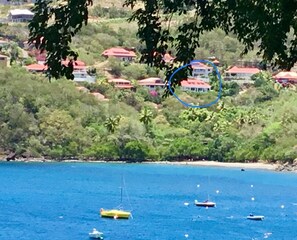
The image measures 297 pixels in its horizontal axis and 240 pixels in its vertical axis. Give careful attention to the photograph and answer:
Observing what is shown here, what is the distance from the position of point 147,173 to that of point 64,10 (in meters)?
64.2

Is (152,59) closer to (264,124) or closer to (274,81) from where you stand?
(264,124)

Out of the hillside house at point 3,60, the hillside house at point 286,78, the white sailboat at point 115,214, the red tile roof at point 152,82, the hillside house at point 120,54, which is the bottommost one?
the red tile roof at point 152,82

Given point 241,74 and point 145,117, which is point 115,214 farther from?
point 241,74

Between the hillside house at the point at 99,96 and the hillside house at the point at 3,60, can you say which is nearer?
the hillside house at the point at 99,96

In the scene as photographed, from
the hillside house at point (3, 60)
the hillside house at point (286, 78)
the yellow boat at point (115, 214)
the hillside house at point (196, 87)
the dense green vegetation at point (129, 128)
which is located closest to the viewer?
the yellow boat at point (115, 214)

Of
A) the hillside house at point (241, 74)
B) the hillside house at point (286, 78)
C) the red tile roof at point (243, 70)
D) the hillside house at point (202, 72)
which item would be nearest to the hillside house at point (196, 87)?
the hillside house at point (202, 72)

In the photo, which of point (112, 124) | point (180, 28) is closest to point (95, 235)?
point (180, 28)

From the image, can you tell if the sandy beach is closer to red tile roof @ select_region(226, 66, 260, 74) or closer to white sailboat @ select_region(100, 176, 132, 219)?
red tile roof @ select_region(226, 66, 260, 74)

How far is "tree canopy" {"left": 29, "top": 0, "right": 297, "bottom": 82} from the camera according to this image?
714 cm

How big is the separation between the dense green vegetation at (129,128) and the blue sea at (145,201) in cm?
189

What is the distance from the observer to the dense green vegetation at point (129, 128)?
79.0 metres

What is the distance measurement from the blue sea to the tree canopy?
27.4 m

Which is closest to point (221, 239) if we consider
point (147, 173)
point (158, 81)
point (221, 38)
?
point (147, 173)

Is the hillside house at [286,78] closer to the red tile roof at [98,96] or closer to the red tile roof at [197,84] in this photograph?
the red tile roof at [197,84]
